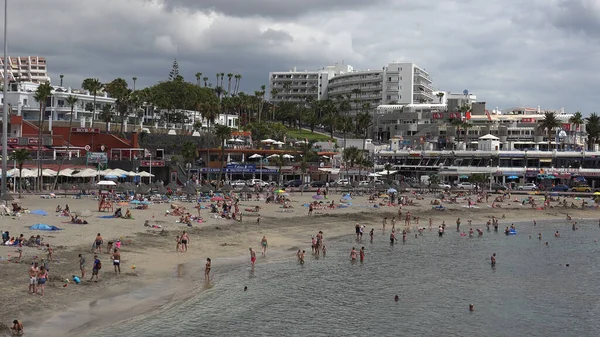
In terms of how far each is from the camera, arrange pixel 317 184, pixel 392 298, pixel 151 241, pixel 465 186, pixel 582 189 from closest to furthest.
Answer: pixel 392 298 < pixel 151 241 < pixel 317 184 < pixel 582 189 < pixel 465 186

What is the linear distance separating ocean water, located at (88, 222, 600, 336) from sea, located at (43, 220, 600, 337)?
52 mm

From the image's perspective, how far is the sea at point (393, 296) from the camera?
92.1 feet

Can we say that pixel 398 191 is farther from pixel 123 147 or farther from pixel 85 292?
pixel 85 292

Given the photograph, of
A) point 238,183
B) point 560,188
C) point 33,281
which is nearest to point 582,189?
point 560,188

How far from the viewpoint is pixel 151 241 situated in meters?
43.1

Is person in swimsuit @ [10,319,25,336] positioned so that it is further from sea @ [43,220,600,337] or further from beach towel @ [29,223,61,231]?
beach towel @ [29,223,61,231]

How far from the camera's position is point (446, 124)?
13312cm

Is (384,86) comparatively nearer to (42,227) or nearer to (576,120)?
(576,120)

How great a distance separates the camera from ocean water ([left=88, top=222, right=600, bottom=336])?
28078 mm

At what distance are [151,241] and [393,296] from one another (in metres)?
17.2

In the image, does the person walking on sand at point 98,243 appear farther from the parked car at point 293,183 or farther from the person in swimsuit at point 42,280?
the parked car at point 293,183

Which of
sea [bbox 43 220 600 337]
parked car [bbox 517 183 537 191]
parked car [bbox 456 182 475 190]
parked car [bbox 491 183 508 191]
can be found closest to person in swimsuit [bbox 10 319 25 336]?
sea [bbox 43 220 600 337]

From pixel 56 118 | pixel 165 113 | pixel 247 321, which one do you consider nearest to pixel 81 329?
pixel 247 321

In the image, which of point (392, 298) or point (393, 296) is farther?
point (393, 296)
